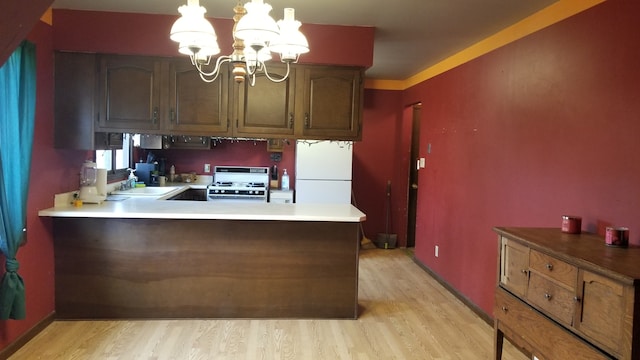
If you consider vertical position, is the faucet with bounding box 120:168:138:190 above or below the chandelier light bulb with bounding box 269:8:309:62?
below

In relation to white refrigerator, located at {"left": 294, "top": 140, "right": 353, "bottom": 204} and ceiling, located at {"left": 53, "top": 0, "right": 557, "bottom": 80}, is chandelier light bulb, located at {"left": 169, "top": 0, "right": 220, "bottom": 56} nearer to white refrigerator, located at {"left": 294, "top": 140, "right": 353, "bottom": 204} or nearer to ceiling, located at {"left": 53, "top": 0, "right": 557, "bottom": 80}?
ceiling, located at {"left": 53, "top": 0, "right": 557, "bottom": 80}

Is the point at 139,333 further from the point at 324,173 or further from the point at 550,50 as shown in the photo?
the point at 550,50

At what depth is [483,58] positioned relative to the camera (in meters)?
3.98

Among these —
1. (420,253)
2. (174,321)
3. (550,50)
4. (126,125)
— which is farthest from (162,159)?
(550,50)

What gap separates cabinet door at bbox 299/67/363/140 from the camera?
3.79 m

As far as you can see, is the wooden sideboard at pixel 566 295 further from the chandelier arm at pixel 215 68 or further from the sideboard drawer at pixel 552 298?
the chandelier arm at pixel 215 68

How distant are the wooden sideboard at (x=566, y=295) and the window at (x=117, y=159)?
3.49 metres

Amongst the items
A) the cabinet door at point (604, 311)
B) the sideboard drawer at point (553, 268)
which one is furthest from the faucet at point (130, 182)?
the cabinet door at point (604, 311)

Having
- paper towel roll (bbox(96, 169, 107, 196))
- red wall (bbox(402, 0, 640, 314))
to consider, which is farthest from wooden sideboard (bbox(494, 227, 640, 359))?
paper towel roll (bbox(96, 169, 107, 196))

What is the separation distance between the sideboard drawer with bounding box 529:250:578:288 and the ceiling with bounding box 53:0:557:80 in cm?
171

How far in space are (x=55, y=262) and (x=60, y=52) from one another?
160 cm

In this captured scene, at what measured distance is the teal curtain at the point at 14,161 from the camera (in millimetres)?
2703

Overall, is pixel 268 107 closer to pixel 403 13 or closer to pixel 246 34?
pixel 403 13

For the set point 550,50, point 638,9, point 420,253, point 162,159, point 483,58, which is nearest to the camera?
point 638,9
